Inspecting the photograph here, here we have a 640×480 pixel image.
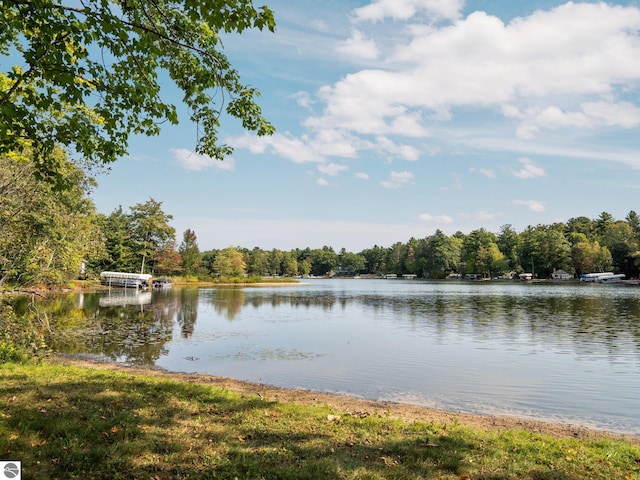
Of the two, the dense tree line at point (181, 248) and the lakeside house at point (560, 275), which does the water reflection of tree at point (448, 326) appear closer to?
the dense tree line at point (181, 248)

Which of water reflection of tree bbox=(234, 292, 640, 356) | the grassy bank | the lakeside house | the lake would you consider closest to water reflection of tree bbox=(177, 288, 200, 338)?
the lake

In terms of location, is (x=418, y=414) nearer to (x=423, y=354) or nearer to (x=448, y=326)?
(x=423, y=354)

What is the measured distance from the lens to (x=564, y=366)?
14.6 meters

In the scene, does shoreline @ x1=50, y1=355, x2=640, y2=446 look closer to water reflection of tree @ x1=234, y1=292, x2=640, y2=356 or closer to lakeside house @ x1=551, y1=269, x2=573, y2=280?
water reflection of tree @ x1=234, y1=292, x2=640, y2=356

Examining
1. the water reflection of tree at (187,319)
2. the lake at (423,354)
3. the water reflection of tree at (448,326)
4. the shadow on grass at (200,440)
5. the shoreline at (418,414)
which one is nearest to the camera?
the shadow on grass at (200,440)

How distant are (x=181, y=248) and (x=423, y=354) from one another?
91.3 m

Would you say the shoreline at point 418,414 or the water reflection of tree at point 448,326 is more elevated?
the shoreline at point 418,414

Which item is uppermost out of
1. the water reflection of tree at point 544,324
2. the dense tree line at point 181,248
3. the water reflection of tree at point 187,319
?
the dense tree line at point 181,248

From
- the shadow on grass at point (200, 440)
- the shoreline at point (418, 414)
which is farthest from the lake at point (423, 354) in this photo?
the shadow on grass at point (200, 440)

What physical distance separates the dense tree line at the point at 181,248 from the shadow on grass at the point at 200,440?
3361 mm

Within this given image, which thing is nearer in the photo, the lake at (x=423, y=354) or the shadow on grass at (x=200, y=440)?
the shadow on grass at (x=200, y=440)

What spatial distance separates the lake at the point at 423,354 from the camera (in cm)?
1113

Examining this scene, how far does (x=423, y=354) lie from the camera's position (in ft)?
55.1

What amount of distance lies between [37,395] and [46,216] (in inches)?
362
